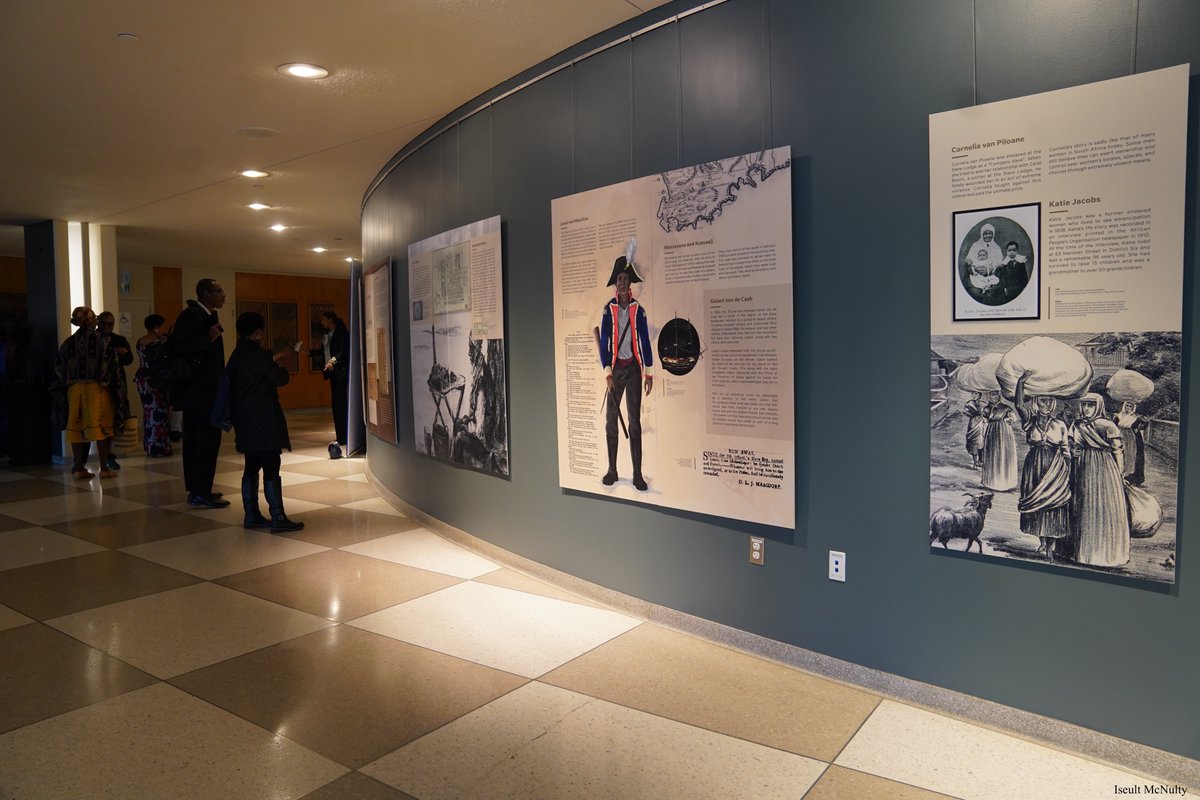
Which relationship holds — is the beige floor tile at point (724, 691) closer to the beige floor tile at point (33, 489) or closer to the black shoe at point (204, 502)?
the black shoe at point (204, 502)

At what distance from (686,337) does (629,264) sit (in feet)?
1.73

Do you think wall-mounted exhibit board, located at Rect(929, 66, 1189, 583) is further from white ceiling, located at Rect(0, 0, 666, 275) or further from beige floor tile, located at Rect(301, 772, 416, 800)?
beige floor tile, located at Rect(301, 772, 416, 800)

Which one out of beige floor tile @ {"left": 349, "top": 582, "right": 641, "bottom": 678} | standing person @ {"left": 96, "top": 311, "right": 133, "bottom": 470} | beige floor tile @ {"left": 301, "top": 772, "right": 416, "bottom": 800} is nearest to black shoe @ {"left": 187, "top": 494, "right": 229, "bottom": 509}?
standing person @ {"left": 96, "top": 311, "right": 133, "bottom": 470}

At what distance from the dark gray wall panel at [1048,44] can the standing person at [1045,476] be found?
3.21ft

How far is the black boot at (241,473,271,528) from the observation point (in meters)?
6.08

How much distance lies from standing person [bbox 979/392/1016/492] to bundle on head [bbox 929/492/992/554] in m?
0.06

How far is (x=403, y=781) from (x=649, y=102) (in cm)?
310

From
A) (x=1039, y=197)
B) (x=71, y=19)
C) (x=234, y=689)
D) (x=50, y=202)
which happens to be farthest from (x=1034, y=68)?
(x=50, y=202)

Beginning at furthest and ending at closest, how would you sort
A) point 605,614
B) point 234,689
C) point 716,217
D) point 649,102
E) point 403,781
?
point 605,614 < point 649,102 < point 716,217 < point 234,689 < point 403,781

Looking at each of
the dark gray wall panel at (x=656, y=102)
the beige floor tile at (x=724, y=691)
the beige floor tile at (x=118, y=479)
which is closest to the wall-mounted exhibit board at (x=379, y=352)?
the beige floor tile at (x=118, y=479)

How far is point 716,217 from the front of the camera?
3.44 meters

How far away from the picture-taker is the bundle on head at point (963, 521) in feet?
8.98

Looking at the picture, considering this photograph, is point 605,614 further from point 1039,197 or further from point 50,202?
point 50,202

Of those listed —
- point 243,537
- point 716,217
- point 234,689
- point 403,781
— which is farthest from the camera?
point 243,537
